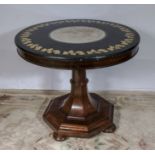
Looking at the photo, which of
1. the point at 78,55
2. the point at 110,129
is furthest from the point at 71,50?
the point at 110,129

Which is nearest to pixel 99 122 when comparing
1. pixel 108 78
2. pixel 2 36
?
pixel 108 78

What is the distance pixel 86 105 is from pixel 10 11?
2.43 feet

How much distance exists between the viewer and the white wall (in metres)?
1.78

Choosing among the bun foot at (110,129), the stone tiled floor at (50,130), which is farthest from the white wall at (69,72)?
the bun foot at (110,129)

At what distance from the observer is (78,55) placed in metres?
1.24

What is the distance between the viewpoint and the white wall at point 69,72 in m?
1.78

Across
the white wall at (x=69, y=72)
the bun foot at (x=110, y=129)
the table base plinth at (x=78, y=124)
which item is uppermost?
the white wall at (x=69, y=72)

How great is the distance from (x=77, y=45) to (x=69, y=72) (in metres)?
0.66

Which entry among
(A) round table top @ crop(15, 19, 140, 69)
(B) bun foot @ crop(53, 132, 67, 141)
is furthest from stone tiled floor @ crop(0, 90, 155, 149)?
(A) round table top @ crop(15, 19, 140, 69)

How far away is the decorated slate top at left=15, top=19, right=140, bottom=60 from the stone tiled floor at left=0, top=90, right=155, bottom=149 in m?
0.53

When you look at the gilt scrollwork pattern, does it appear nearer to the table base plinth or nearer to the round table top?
the round table top

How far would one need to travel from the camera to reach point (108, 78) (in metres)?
1.98

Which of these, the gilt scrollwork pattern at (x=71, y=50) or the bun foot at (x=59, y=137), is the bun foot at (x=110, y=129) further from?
the gilt scrollwork pattern at (x=71, y=50)

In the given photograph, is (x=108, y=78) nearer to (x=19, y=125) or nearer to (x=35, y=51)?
(x=19, y=125)
